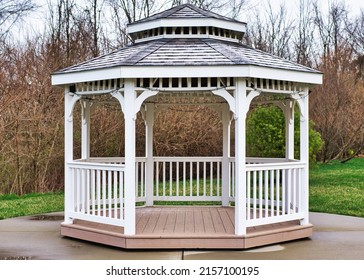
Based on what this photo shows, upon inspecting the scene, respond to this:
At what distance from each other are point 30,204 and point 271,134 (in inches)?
291

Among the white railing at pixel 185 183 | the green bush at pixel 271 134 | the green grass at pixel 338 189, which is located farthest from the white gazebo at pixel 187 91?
the green bush at pixel 271 134

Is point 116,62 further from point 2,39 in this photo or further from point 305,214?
point 2,39

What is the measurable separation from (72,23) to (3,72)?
6.22 metres

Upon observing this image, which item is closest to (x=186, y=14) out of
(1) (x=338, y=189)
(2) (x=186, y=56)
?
(2) (x=186, y=56)

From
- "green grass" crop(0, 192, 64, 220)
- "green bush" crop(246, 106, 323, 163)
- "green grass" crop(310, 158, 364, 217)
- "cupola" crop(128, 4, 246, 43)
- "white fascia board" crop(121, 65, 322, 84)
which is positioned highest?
"cupola" crop(128, 4, 246, 43)

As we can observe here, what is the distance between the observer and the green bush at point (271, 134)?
16.4 metres

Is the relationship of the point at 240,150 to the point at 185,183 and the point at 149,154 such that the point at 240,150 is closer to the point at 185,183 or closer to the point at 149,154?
the point at 149,154

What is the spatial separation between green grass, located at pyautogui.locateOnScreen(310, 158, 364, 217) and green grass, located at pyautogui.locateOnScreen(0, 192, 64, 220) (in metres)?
5.76

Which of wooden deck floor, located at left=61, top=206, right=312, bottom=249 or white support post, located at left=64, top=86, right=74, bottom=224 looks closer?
wooden deck floor, located at left=61, top=206, right=312, bottom=249

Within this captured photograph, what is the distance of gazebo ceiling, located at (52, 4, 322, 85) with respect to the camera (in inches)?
290

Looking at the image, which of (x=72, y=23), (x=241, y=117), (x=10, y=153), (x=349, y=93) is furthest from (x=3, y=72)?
(x=349, y=93)

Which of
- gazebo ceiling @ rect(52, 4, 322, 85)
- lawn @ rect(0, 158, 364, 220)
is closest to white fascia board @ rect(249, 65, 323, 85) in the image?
gazebo ceiling @ rect(52, 4, 322, 85)

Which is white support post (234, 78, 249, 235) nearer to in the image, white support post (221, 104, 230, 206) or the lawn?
white support post (221, 104, 230, 206)

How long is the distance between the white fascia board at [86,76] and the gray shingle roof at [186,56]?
62 millimetres
